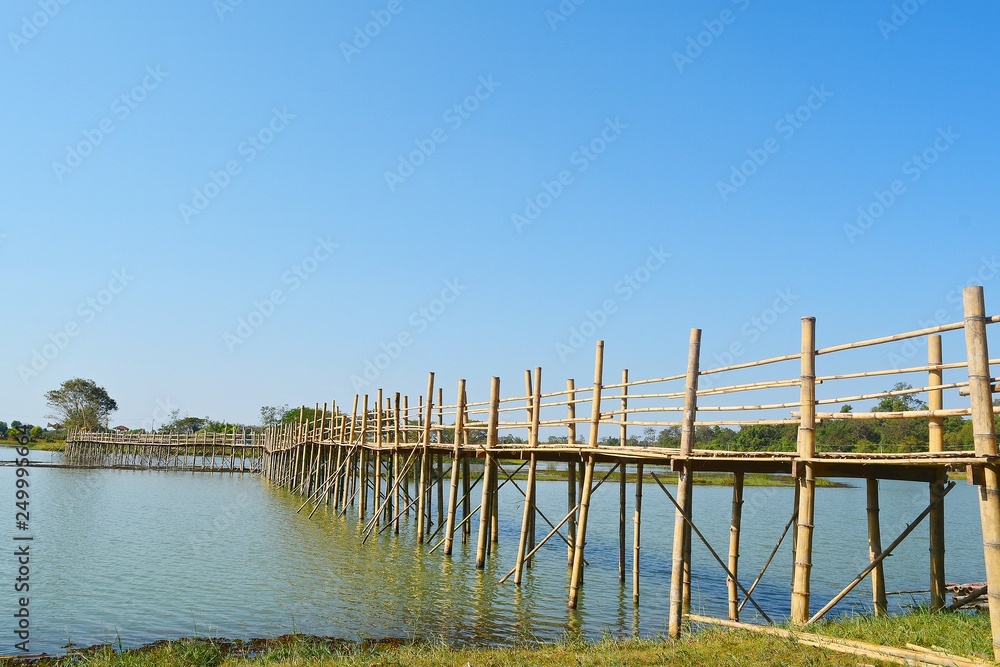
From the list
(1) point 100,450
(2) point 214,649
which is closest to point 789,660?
(2) point 214,649

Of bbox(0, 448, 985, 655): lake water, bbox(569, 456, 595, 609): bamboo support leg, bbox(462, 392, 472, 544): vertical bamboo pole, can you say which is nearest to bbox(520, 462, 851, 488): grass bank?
bbox(0, 448, 985, 655): lake water

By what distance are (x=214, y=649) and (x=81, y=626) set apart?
3288 millimetres

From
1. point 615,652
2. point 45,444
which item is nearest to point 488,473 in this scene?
point 615,652

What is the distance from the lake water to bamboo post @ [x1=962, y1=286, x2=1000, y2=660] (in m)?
5.79

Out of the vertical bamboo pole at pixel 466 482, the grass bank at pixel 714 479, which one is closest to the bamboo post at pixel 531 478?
the vertical bamboo pole at pixel 466 482

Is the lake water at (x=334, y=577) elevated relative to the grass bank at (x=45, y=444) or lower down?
elevated

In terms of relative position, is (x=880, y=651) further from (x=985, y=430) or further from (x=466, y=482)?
(x=466, y=482)

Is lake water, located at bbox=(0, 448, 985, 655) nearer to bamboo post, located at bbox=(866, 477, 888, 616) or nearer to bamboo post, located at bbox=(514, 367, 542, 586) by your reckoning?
bamboo post, located at bbox=(514, 367, 542, 586)

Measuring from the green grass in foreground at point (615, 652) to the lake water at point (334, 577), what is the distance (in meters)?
1.55

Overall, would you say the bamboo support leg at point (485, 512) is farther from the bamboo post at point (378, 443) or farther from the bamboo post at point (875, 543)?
the bamboo post at point (875, 543)

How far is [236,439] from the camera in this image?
58812 millimetres

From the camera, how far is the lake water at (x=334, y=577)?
11.5 m

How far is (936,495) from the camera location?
29.6ft

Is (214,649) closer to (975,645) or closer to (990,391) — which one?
(975,645)
